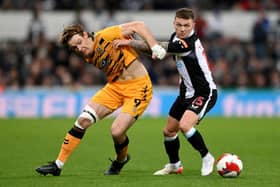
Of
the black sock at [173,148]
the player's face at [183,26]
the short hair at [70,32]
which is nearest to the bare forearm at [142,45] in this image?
the player's face at [183,26]

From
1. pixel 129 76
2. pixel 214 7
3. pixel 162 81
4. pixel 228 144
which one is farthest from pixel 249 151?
pixel 214 7

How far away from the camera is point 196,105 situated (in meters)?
9.70

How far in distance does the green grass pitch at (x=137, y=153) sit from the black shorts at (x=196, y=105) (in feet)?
2.58

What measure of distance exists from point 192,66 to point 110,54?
3.46 ft

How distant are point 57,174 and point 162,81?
1304 cm

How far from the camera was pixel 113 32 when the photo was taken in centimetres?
986

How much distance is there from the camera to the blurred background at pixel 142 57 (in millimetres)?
21734

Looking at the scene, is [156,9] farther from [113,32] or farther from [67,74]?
[113,32]

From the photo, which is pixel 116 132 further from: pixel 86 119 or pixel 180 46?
pixel 180 46

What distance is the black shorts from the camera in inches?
381

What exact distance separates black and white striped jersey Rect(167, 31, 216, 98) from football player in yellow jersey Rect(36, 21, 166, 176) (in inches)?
19.1

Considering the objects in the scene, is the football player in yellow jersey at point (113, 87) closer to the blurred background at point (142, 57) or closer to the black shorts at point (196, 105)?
the black shorts at point (196, 105)

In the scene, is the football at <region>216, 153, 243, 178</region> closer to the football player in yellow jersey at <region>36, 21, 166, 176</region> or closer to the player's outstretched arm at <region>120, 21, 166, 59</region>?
the football player in yellow jersey at <region>36, 21, 166, 176</region>

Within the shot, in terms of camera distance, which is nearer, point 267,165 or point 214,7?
point 267,165
